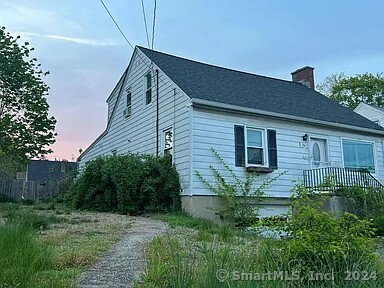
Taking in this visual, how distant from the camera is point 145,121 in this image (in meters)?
14.8

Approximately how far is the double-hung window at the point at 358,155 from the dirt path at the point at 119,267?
10.8m

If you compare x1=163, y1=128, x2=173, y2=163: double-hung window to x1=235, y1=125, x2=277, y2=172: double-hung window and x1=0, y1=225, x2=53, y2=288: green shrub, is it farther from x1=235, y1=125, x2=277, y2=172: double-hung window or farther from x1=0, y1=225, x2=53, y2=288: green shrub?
x1=0, y1=225, x2=53, y2=288: green shrub

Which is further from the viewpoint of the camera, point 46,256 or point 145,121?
point 145,121

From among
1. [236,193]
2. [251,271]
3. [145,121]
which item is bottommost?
[251,271]

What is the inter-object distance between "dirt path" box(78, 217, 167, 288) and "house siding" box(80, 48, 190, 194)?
572 centimetres

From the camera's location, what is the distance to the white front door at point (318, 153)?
14.1m

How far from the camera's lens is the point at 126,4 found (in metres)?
8.58

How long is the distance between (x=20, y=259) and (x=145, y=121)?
11144 mm

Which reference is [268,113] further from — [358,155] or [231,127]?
[358,155]

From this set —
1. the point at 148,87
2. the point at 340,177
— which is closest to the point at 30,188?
the point at 148,87

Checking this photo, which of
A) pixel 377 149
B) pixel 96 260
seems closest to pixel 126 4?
pixel 96 260

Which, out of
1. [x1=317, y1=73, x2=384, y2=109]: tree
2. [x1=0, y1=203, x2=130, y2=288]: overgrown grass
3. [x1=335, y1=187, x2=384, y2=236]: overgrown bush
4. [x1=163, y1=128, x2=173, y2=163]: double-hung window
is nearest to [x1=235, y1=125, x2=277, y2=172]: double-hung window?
[x1=163, y1=128, x2=173, y2=163]: double-hung window

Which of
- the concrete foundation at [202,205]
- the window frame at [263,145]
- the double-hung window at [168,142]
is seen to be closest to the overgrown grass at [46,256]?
the concrete foundation at [202,205]

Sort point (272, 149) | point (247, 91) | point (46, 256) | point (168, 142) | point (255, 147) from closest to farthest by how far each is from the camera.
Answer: point (46, 256) → point (255, 147) → point (272, 149) → point (168, 142) → point (247, 91)
